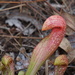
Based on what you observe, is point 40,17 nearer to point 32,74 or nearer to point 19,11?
point 19,11

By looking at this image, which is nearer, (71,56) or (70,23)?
(71,56)

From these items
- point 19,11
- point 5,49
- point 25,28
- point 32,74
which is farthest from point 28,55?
point 19,11

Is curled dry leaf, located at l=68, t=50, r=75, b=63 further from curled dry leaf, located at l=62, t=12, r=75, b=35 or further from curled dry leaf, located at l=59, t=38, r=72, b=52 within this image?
curled dry leaf, located at l=62, t=12, r=75, b=35

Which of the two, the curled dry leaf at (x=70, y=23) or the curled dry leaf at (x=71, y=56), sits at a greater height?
the curled dry leaf at (x=70, y=23)

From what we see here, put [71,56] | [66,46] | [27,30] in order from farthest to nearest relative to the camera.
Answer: [27,30]
[66,46]
[71,56]

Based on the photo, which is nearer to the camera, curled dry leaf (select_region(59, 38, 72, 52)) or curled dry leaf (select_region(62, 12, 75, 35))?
curled dry leaf (select_region(59, 38, 72, 52))

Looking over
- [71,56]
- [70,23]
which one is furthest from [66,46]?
[70,23]

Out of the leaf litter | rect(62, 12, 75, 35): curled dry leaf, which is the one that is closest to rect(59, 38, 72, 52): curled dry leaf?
the leaf litter

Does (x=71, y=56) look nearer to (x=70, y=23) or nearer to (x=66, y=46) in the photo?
(x=66, y=46)

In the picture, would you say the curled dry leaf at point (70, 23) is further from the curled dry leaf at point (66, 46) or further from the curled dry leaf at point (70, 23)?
the curled dry leaf at point (66, 46)

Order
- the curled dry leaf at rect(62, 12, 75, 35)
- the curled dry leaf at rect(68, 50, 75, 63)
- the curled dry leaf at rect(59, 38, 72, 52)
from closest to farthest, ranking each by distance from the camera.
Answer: the curled dry leaf at rect(68, 50, 75, 63) → the curled dry leaf at rect(59, 38, 72, 52) → the curled dry leaf at rect(62, 12, 75, 35)

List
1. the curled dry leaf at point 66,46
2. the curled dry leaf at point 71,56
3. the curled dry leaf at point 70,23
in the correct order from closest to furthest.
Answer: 1. the curled dry leaf at point 71,56
2. the curled dry leaf at point 66,46
3. the curled dry leaf at point 70,23

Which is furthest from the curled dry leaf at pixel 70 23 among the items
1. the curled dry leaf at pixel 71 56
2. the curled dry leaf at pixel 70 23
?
the curled dry leaf at pixel 71 56
